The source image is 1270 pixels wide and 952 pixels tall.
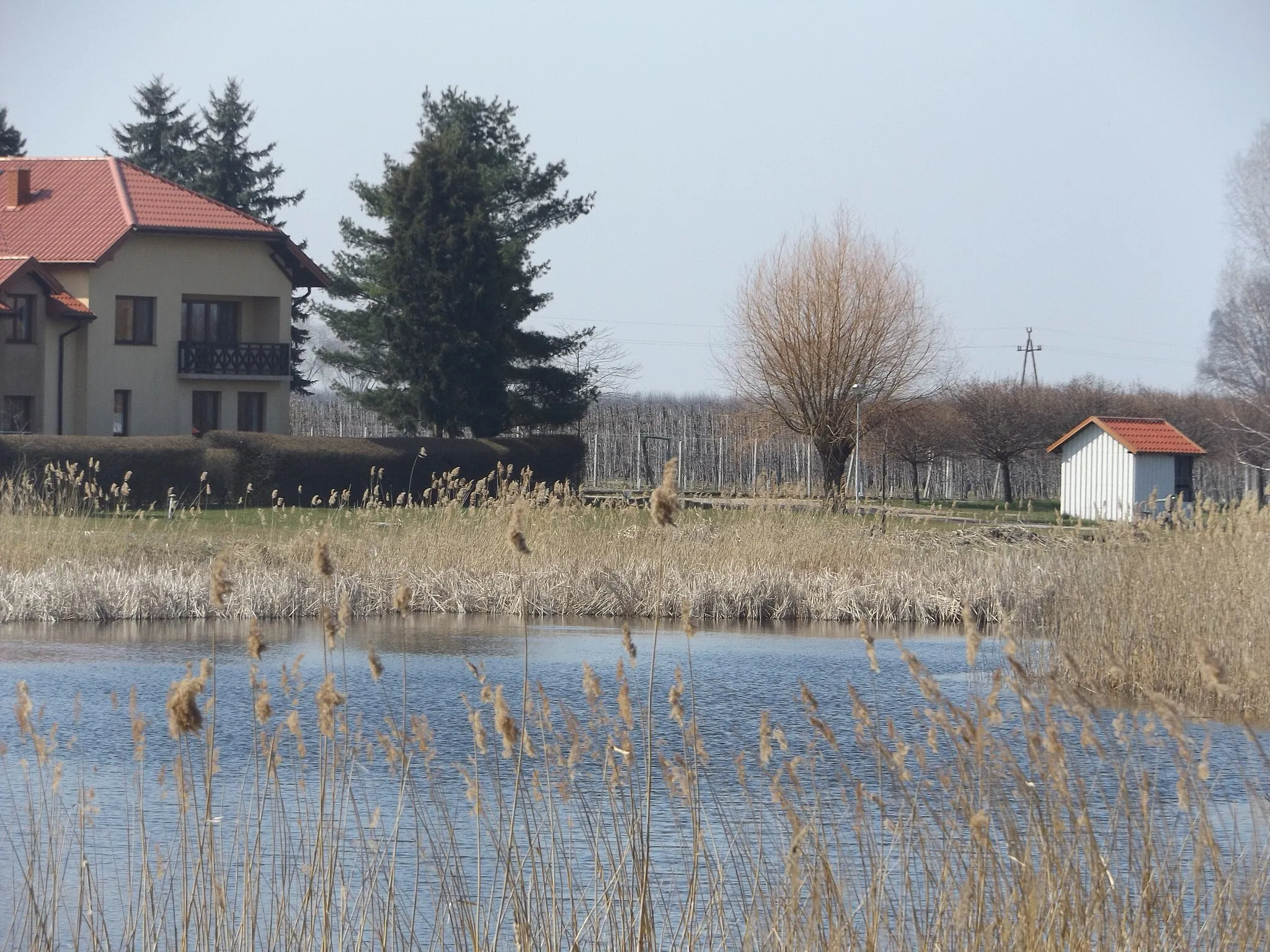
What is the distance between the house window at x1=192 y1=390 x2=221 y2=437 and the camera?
38375 mm

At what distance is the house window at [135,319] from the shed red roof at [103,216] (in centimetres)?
167

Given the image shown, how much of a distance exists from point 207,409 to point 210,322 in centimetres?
228

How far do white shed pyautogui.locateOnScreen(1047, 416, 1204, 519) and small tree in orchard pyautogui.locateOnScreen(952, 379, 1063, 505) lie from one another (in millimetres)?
6091

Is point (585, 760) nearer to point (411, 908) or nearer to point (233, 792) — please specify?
point (233, 792)

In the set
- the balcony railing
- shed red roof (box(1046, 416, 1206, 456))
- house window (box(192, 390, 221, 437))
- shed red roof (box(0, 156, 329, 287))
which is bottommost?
shed red roof (box(1046, 416, 1206, 456))

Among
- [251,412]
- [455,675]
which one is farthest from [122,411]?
[455,675]

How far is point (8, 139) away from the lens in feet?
158

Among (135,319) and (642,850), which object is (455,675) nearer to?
(642,850)

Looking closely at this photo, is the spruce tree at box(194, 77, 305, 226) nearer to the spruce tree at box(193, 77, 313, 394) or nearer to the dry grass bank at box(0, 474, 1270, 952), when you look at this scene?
the spruce tree at box(193, 77, 313, 394)

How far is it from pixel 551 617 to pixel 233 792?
9170 mm

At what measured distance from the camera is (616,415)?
1790 inches

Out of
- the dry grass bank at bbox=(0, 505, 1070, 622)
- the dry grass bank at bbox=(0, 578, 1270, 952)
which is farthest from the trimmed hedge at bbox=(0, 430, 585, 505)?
the dry grass bank at bbox=(0, 578, 1270, 952)

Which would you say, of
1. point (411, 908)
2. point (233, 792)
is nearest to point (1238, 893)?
point (411, 908)

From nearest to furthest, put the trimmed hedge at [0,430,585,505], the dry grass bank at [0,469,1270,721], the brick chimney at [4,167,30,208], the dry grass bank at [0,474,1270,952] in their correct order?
the dry grass bank at [0,474,1270,952], the dry grass bank at [0,469,1270,721], the trimmed hedge at [0,430,585,505], the brick chimney at [4,167,30,208]
